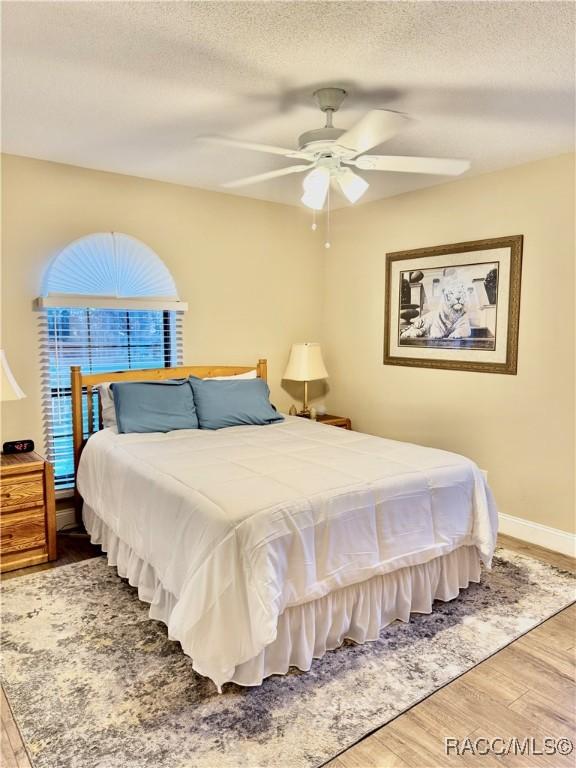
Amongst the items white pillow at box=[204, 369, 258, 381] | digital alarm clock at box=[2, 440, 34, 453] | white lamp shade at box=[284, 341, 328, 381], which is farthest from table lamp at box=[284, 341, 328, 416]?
digital alarm clock at box=[2, 440, 34, 453]

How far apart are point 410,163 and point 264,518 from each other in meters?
1.87

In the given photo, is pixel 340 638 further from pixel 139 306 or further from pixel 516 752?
pixel 139 306

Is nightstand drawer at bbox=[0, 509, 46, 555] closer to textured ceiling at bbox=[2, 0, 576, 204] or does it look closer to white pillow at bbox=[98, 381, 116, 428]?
white pillow at bbox=[98, 381, 116, 428]

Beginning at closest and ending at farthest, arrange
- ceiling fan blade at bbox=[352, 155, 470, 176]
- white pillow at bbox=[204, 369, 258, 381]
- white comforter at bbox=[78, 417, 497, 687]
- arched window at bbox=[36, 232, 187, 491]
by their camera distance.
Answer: white comforter at bbox=[78, 417, 497, 687]
ceiling fan blade at bbox=[352, 155, 470, 176]
arched window at bbox=[36, 232, 187, 491]
white pillow at bbox=[204, 369, 258, 381]

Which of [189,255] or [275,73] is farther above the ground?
[275,73]

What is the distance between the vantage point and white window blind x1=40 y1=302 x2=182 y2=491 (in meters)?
3.75

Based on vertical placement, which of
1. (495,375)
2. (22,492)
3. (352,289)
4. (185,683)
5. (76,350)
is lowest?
(185,683)

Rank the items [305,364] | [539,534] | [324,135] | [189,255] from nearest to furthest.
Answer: [324,135] < [539,534] < [189,255] < [305,364]

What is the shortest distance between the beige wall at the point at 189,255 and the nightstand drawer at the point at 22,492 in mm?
555

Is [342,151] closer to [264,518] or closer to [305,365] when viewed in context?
[264,518]

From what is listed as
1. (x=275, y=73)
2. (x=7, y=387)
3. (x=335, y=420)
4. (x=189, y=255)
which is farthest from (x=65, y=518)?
(x=275, y=73)

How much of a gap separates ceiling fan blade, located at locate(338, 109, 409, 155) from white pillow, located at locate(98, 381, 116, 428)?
236 centimetres

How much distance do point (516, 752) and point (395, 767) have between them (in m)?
0.45

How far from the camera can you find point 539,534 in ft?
12.0
